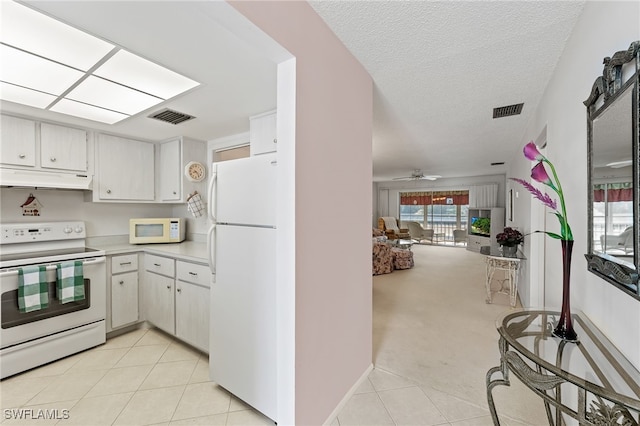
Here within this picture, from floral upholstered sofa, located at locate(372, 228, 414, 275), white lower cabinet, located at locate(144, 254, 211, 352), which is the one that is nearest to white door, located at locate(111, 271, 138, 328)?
white lower cabinet, located at locate(144, 254, 211, 352)

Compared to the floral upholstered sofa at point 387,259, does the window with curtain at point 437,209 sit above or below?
above

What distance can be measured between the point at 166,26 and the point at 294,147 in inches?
37.0

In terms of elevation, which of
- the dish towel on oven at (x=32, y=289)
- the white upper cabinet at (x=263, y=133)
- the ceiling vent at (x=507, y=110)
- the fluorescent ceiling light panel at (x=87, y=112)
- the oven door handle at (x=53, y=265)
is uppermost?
the ceiling vent at (x=507, y=110)

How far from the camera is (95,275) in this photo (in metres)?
2.55

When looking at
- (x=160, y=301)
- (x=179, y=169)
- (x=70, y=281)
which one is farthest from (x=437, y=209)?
(x=70, y=281)

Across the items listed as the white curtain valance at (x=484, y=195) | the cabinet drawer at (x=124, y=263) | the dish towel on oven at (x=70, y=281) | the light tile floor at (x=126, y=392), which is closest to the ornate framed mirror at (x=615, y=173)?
the light tile floor at (x=126, y=392)

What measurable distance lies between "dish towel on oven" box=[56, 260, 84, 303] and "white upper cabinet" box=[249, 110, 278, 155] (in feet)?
6.38

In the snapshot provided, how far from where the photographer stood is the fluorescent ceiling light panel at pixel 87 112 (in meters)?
2.25

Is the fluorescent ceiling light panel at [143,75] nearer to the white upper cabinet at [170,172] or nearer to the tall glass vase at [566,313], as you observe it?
the white upper cabinet at [170,172]

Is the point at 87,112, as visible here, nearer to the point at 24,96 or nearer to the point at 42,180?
the point at 24,96

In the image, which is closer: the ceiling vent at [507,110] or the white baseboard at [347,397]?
the white baseboard at [347,397]

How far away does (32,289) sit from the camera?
213 cm

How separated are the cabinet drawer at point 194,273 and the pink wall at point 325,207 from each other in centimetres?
124

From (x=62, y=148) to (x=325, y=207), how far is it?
300 cm
